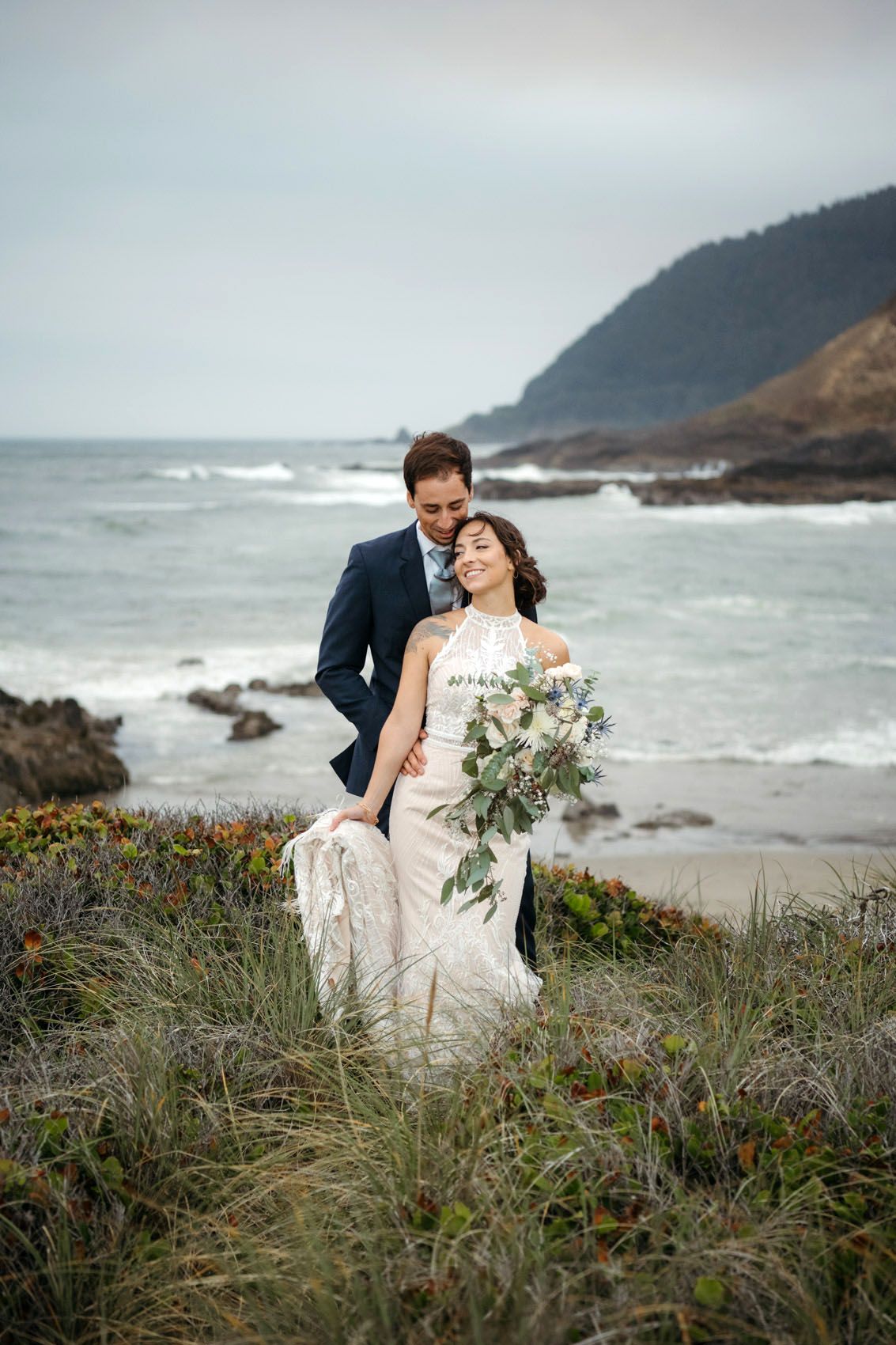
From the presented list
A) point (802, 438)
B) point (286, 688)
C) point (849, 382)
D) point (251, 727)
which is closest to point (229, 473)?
point (802, 438)

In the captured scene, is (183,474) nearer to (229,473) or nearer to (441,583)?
(229,473)

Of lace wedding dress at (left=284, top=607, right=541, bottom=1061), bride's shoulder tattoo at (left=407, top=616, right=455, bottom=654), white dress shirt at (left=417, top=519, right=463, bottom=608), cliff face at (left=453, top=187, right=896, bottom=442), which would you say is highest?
cliff face at (left=453, top=187, right=896, bottom=442)

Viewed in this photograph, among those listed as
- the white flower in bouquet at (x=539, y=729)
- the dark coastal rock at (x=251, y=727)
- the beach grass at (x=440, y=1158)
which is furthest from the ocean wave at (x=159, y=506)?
A: the white flower in bouquet at (x=539, y=729)

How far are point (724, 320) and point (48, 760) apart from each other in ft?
135

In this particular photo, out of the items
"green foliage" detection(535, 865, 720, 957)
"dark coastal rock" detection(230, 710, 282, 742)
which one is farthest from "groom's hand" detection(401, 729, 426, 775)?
"dark coastal rock" detection(230, 710, 282, 742)

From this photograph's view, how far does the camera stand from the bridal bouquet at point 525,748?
3676 millimetres

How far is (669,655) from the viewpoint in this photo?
20094 millimetres

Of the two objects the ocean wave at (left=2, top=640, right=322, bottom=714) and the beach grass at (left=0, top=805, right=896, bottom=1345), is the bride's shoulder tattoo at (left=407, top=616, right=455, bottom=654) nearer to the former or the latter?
the beach grass at (left=0, top=805, right=896, bottom=1345)

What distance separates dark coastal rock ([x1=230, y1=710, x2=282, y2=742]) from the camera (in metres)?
14.2

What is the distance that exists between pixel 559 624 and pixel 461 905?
19.4 meters

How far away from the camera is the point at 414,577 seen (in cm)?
441

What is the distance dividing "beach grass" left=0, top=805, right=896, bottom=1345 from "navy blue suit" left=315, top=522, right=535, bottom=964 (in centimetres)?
74

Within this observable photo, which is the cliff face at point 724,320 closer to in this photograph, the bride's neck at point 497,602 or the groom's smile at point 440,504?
the groom's smile at point 440,504

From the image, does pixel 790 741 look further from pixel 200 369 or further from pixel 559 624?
→ pixel 200 369
